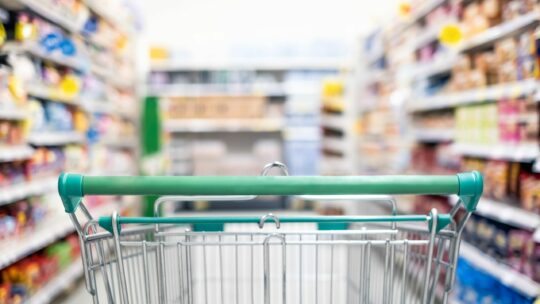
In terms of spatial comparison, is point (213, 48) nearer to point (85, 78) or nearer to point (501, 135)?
point (85, 78)

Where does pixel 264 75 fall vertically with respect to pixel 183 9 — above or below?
below

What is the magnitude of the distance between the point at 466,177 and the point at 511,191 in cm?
160

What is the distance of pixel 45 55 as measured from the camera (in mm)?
2924

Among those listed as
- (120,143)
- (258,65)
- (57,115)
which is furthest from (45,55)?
(258,65)

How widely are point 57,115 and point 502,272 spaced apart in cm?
287

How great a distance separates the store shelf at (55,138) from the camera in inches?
114

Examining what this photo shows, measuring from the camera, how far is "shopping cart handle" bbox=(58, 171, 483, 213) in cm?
95

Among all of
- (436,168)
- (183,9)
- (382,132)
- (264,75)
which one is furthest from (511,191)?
(183,9)

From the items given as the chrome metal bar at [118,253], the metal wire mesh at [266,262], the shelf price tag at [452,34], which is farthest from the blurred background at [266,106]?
the chrome metal bar at [118,253]

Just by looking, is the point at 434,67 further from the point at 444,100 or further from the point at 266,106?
the point at 266,106

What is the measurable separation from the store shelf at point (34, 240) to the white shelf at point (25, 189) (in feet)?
0.67

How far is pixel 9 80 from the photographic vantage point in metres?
2.44

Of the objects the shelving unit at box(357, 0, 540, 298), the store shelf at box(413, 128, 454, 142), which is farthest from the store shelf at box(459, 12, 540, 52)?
the store shelf at box(413, 128, 454, 142)

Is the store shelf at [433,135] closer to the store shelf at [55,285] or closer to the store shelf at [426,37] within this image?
the store shelf at [426,37]
